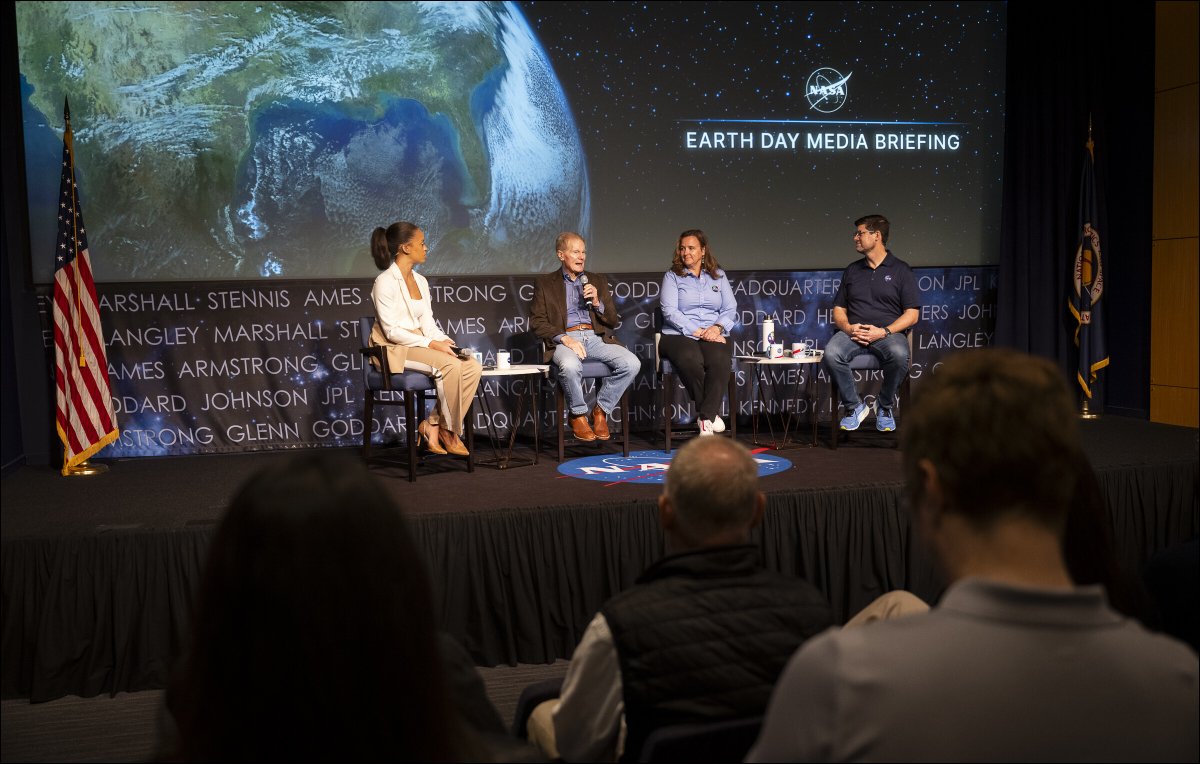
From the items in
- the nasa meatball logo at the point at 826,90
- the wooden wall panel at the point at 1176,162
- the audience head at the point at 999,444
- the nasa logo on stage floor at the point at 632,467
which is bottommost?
the nasa logo on stage floor at the point at 632,467

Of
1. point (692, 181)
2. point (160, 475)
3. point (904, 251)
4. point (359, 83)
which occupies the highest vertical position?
point (359, 83)

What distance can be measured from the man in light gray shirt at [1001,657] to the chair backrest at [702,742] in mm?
564

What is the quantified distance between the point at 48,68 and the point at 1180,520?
6.15m

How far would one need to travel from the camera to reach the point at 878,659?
832 millimetres

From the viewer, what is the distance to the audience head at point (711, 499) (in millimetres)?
1702

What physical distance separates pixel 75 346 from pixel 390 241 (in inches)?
63.7

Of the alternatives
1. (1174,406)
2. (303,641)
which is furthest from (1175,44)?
(303,641)

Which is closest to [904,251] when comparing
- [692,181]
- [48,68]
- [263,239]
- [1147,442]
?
[692,181]

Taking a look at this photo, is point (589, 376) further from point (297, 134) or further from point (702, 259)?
point (297, 134)

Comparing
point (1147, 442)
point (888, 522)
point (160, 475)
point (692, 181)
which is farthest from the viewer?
point (692, 181)

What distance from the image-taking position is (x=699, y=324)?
18.0 feet

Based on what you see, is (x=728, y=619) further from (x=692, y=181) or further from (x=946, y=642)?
(x=692, y=181)

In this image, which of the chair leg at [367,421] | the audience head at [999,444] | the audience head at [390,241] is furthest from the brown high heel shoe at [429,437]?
the audience head at [999,444]

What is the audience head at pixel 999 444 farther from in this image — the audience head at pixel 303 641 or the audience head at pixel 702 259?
the audience head at pixel 702 259
